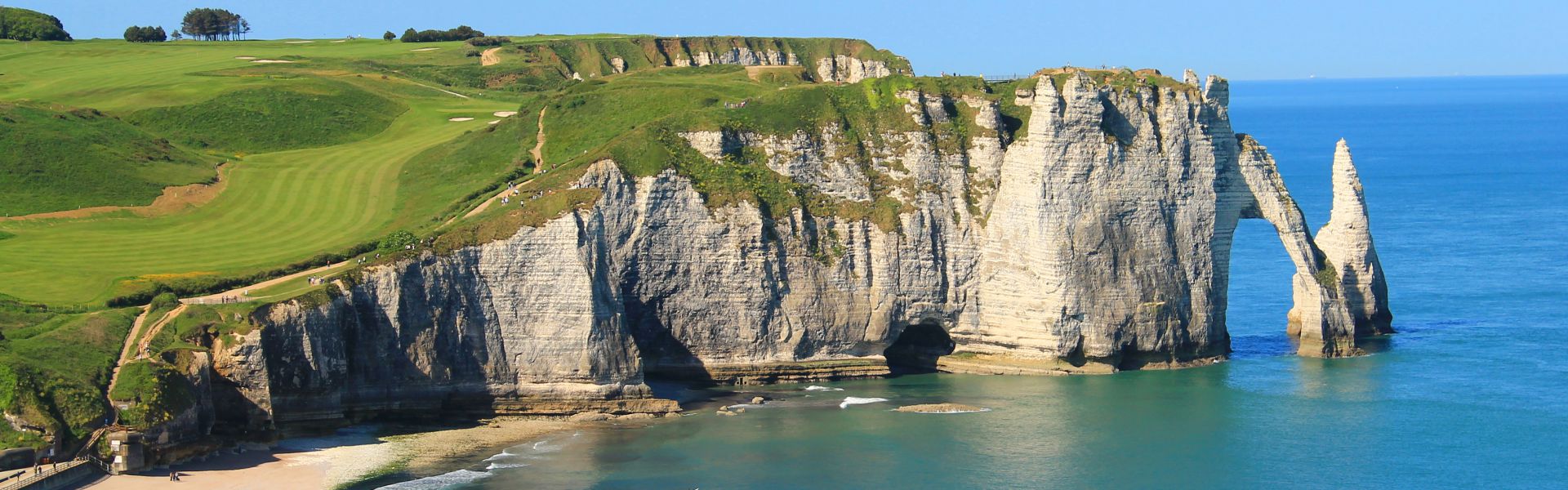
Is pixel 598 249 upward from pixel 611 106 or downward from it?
downward

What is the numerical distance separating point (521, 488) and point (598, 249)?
15.5 m

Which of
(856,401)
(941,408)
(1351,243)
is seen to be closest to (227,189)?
(856,401)

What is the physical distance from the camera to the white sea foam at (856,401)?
252 ft

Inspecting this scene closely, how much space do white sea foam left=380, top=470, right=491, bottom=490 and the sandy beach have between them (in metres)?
0.70

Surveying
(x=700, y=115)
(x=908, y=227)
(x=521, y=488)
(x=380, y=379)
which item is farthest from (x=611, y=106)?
(x=521, y=488)

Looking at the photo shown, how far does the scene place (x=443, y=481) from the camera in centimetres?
6438

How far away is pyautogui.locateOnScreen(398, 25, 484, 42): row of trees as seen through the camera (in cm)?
16400

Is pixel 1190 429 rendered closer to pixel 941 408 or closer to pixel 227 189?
pixel 941 408

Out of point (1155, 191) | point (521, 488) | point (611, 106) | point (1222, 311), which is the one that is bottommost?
point (521, 488)

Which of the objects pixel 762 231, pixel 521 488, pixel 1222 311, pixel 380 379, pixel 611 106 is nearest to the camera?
pixel 521 488

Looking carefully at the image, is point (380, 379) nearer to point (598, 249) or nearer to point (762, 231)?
point (598, 249)

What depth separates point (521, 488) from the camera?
208ft

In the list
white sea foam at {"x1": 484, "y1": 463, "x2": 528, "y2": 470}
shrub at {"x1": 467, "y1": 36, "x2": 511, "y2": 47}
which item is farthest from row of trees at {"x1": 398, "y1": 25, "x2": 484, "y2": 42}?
white sea foam at {"x1": 484, "y1": 463, "x2": 528, "y2": 470}

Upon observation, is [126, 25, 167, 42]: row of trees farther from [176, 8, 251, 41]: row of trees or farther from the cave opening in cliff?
the cave opening in cliff
